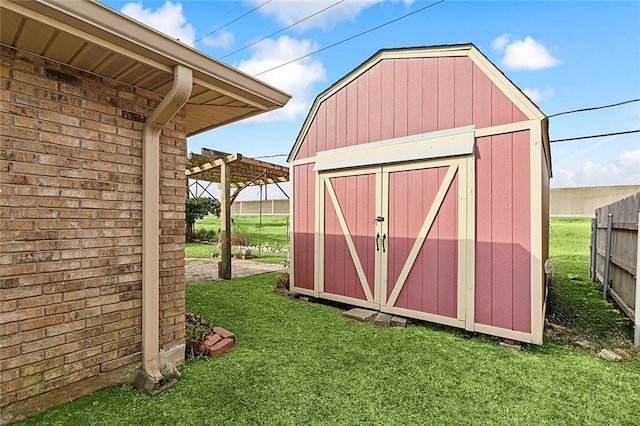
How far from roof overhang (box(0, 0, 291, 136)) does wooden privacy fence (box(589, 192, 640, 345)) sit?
169 inches

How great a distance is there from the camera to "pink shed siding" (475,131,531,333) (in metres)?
3.13

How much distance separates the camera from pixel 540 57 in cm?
600

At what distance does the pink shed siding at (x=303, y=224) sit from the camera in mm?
4973

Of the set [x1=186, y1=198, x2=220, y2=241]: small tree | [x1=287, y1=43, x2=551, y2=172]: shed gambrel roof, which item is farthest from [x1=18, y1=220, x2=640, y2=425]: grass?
[x1=186, y1=198, x2=220, y2=241]: small tree

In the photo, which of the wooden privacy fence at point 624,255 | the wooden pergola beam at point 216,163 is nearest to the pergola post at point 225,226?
the wooden pergola beam at point 216,163

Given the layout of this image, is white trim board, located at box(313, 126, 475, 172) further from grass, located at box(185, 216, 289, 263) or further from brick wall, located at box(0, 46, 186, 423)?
grass, located at box(185, 216, 289, 263)

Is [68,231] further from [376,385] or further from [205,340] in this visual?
[376,385]

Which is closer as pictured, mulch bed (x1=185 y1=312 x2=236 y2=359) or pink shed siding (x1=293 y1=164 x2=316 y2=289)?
mulch bed (x1=185 y1=312 x2=236 y2=359)

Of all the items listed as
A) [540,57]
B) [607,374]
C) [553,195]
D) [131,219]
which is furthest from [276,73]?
[553,195]

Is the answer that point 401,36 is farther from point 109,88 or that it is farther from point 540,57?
point 109,88

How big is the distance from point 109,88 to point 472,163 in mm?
3478

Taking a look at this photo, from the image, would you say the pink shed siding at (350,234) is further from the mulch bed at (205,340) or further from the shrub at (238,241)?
the shrub at (238,241)

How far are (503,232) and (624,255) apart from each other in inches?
89.1

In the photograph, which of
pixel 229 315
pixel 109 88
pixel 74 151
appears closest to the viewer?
pixel 74 151
